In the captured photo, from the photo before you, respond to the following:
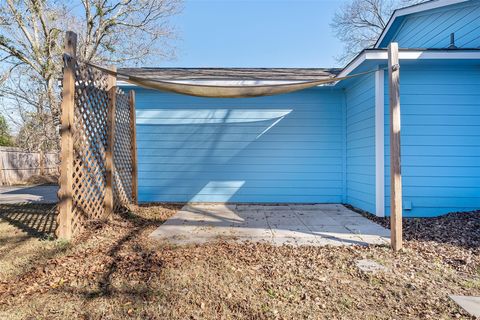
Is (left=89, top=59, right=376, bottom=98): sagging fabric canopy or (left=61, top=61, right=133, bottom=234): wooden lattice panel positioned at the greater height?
(left=89, top=59, right=376, bottom=98): sagging fabric canopy

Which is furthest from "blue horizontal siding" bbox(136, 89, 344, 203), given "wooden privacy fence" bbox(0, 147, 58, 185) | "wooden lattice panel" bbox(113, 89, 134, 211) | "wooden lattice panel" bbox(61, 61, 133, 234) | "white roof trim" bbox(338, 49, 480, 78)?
"wooden privacy fence" bbox(0, 147, 58, 185)

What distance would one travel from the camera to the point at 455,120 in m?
4.36

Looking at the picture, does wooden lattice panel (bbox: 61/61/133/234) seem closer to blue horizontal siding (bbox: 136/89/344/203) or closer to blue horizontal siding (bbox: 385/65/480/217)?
blue horizontal siding (bbox: 136/89/344/203)

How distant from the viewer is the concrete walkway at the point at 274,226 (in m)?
3.29

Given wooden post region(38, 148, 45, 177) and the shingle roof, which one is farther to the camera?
wooden post region(38, 148, 45, 177)

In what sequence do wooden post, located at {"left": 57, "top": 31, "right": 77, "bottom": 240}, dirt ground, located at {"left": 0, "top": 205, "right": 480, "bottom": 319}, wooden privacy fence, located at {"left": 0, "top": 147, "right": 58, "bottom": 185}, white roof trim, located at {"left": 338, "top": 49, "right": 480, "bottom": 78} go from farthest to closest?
wooden privacy fence, located at {"left": 0, "top": 147, "right": 58, "bottom": 185}, white roof trim, located at {"left": 338, "top": 49, "right": 480, "bottom": 78}, wooden post, located at {"left": 57, "top": 31, "right": 77, "bottom": 240}, dirt ground, located at {"left": 0, "top": 205, "right": 480, "bottom": 319}

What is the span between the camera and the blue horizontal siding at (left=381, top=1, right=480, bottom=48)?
190 inches

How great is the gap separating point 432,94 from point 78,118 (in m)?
5.47

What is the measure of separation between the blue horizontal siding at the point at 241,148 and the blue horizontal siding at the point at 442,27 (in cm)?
237

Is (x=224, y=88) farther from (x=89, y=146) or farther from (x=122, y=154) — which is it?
(x=122, y=154)

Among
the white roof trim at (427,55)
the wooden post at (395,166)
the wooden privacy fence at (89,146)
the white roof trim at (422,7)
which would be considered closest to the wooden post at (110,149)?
the wooden privacy fence at (89,146)

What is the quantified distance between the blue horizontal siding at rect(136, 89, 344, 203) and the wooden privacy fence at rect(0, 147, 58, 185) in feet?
28.4

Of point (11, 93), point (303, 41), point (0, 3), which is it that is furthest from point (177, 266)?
point (11, 93)

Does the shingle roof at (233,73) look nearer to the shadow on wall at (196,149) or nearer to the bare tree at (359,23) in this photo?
the shadow on wall at (196,149)
